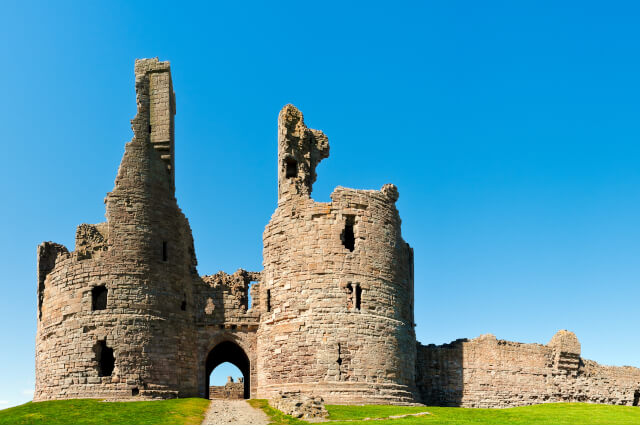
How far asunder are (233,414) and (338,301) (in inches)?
246

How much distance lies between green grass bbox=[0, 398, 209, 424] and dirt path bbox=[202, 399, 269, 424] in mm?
337

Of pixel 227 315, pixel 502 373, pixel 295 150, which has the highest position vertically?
pixel 295 150

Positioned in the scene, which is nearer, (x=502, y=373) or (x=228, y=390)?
(x=502, y=373)

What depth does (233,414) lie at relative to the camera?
28.8 meters

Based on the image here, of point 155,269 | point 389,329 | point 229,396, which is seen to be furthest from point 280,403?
point 229,396

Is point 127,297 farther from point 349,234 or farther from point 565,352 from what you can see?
point 565,352

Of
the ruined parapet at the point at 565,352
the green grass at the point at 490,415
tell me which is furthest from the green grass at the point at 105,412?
the ruined parapet at the point at 565,352

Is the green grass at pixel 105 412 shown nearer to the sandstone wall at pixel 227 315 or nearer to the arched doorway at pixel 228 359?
the sandstone wall at pixel 227 315

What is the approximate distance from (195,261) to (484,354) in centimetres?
1355

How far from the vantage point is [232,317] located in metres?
35.6

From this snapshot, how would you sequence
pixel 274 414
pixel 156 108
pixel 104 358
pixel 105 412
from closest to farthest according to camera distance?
pixel 274 414
pixel 105 412
pixel 104 358
pixel 156 108

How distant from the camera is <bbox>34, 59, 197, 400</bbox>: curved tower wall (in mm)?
32562

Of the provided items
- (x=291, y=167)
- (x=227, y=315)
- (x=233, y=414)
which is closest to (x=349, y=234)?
(x=291, y=167)

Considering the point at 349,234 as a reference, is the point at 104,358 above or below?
below
